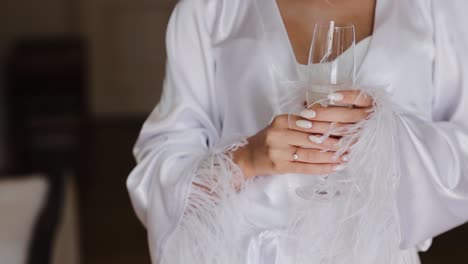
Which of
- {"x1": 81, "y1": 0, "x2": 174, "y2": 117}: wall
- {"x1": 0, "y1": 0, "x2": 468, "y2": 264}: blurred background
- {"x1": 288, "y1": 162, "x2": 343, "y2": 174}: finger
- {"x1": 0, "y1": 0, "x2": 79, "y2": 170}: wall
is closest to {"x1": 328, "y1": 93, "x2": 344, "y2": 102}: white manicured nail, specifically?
{"x1": 288, "y1": 162, "x2": 343, "y2": 174}: finger

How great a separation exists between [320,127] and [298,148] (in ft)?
0.18

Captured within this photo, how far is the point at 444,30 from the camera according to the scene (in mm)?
1322

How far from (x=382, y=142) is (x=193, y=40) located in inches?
17.3

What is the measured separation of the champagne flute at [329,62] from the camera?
1140 mm

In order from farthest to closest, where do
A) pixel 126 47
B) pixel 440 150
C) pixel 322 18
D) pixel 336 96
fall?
pixel 126 47
pixel 322 18
pixel 440 150
pixel 336 96

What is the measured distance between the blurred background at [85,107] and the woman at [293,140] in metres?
1.08

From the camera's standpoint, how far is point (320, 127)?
3.77 feet

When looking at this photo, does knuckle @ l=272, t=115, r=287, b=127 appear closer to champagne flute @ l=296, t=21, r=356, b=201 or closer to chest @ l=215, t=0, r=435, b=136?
champagne flute @ l=296, t=21, r=356, b=201

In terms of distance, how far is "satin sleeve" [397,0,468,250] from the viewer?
1263 millimetres

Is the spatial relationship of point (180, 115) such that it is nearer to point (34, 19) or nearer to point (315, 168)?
point (315, 168)

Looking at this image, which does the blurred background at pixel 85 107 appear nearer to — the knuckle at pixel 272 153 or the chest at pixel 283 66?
the chest at pixel 283 66

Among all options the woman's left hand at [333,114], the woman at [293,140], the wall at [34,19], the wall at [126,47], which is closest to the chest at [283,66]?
the woman at [293,140]

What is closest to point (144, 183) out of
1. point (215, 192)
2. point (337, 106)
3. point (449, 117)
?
point (215, 192)

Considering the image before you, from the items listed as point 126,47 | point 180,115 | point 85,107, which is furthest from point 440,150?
point 126,47
